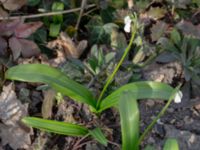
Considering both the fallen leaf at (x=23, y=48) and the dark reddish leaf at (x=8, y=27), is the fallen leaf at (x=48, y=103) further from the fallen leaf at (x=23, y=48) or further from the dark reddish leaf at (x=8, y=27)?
the dark reddish leaf at (x=8, y=27)

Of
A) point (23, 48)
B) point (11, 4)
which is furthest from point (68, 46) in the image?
point (11, 4)

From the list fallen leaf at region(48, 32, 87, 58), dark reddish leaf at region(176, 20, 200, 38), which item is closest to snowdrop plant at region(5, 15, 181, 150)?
fallen leaf at region(48, 32, 87, 58)

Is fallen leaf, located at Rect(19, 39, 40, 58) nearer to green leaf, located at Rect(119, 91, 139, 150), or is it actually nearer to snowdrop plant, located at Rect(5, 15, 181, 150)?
snowdrop plant, located at Rect(5, 15, 181, 150)

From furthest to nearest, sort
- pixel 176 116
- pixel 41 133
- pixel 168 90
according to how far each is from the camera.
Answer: pixel 176 116 → pixel 41 133 → pixel 168 90

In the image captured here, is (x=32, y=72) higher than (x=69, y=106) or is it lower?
higher

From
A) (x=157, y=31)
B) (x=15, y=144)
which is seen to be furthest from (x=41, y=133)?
(x=157, y=31)

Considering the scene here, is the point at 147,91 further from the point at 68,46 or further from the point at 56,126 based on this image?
the point at 68,46

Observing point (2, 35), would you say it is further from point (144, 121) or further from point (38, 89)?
point (144, 121)

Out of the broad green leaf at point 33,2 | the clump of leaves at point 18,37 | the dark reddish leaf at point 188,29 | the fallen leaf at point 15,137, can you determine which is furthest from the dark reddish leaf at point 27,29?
the dark reddish leaf at point 188,29
